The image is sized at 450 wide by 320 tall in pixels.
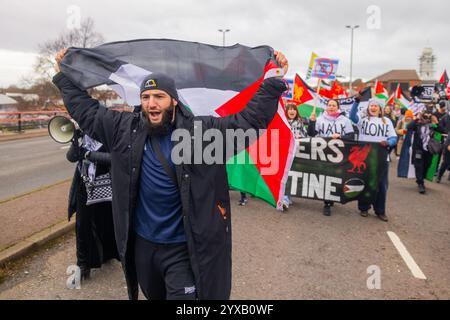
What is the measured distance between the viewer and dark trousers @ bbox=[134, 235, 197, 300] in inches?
91.8

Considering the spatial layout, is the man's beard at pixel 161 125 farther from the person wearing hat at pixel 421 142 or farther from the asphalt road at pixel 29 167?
the person wearing hat at pixel 421 142

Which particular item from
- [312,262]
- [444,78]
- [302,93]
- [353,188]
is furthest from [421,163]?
[312,262]

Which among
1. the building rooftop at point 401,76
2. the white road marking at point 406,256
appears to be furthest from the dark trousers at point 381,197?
the building rooftop at point 401,76

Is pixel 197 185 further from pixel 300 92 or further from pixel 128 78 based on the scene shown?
pixel 300 92

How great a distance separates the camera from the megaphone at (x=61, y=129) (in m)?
3.74

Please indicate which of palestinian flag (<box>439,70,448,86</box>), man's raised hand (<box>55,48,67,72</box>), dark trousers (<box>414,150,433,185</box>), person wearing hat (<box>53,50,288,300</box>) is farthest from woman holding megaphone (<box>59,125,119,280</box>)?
palestinian flag (<box>439,70,448,86</box>)

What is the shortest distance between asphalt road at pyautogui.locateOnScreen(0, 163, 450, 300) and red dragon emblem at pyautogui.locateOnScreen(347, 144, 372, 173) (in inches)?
33.7

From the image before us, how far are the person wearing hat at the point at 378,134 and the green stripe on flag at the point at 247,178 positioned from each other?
3.42 metres

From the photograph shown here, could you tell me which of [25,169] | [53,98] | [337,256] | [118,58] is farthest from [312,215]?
[53,98]

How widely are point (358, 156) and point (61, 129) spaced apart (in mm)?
4846

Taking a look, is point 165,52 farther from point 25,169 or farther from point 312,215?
point 25,169

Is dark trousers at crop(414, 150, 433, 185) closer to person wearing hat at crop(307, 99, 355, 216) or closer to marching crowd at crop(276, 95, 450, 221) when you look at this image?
marching crowd at crop(276, 95, 450, 221)

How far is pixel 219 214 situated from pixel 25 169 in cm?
976

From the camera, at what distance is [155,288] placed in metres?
2.55
